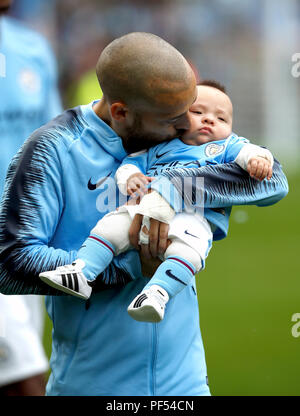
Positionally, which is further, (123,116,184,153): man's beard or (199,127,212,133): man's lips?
(199,127,212,133): man's lips

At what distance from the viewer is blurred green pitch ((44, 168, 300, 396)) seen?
4.89 metres

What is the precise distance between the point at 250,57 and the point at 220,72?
990 mm

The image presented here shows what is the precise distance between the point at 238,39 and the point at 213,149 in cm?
1714

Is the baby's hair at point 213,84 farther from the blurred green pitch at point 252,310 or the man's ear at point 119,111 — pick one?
the blurred green pitch at point 252,310

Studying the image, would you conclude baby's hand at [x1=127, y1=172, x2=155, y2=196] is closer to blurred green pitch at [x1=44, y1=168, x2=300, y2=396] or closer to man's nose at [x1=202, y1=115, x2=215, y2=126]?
man's nose at [x1=202, y1=115, x2=215, y2=126]

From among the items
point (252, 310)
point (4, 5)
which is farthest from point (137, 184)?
point (252, 310)

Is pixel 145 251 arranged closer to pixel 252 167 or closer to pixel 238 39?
pixel 252 167

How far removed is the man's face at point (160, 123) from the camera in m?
2.18

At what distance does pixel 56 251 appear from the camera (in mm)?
2232

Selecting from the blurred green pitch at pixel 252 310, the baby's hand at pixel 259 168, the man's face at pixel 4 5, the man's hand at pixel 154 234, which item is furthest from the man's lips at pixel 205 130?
the blurred green pitch at pixel 252 310

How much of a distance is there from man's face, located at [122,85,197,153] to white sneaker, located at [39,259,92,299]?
1.34 ft

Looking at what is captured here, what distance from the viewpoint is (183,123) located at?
90.4 inches

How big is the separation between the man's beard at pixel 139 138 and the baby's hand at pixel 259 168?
26 centimetres

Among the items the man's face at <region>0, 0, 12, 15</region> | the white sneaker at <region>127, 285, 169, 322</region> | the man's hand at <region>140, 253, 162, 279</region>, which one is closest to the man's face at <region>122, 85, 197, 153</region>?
the man's hand at <region>140, 253, 162, 279</region>
